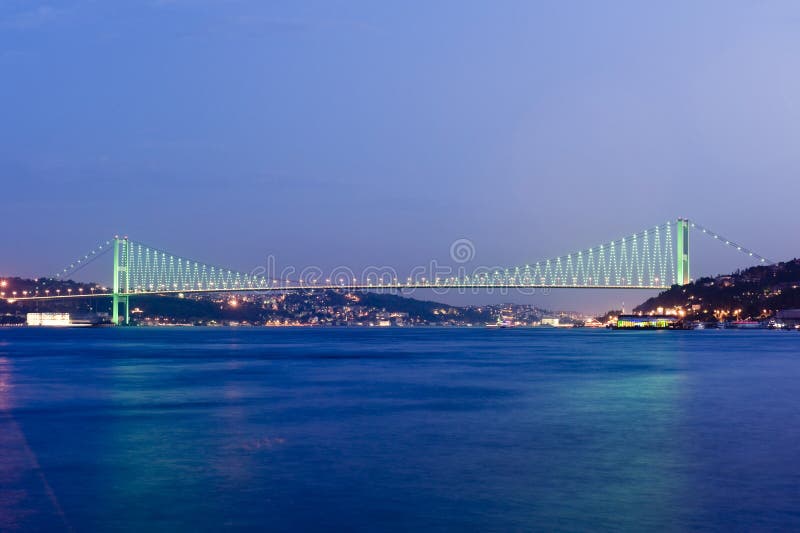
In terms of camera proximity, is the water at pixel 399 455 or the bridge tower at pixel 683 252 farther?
the bridge tower at pixel 683 252

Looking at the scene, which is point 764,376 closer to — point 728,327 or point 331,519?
point 331,519

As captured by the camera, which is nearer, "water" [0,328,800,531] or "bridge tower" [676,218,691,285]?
"water" [0,328,800,531]

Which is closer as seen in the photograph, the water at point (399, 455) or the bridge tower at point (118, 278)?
the water at point (399, 455)

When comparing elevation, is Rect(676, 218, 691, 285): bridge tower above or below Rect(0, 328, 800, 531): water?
above

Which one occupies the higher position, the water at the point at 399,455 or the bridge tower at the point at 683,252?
the bridge tower at the point at 683,252

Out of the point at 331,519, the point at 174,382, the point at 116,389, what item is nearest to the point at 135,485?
the point at 331,519

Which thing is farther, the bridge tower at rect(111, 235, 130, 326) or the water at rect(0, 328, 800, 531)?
the bridge tower at rect(111, 235, 130, 326)
